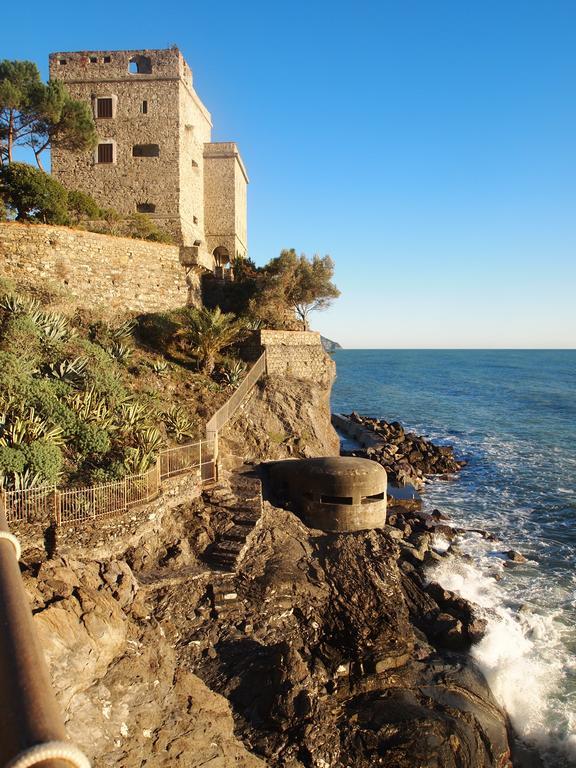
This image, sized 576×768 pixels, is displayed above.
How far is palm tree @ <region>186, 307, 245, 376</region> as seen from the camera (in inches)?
915

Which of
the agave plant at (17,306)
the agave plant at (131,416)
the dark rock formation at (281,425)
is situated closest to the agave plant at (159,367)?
the dark rock formation at (281,425)

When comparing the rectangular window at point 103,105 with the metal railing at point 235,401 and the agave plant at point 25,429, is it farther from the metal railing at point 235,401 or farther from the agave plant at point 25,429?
the agave plant at point 25,429

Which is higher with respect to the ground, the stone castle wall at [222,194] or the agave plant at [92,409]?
the stone castle wall at [222,194]

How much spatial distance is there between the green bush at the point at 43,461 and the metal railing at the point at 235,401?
18.1ft

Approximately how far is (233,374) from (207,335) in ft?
7.14

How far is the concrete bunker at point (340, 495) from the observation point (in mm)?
17625

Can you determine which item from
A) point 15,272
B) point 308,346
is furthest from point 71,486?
point 308,346

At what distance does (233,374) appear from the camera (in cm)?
2334

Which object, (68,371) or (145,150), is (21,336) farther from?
(145,150)

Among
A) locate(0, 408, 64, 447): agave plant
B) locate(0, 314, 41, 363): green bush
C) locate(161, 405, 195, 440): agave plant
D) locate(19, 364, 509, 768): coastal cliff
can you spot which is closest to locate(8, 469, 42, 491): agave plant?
locate(0, 408, 64, 447): agave plant

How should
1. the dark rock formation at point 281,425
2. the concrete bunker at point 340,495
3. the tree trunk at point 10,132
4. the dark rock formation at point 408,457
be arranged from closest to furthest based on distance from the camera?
the concrete bunker at point 340,495
the dark rock formation at point 281,425
the tree trunk at point 10,132
the dark rock formation at point 408,457

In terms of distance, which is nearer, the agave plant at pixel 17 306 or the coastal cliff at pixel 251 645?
the coastal cliff at pixel 251 645

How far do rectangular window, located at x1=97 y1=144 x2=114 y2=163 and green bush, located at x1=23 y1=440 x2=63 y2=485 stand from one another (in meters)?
23.9

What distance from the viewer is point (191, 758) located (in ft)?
26.6
